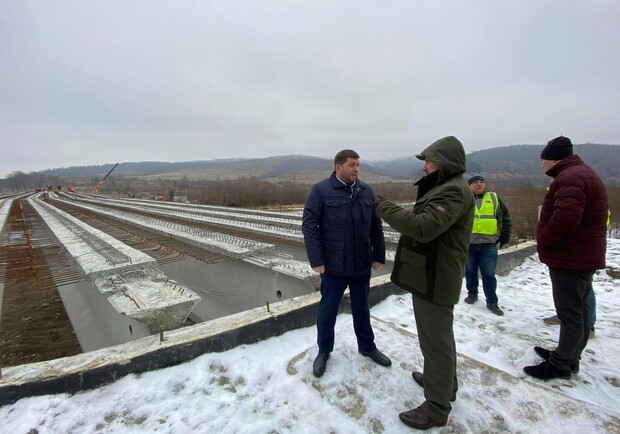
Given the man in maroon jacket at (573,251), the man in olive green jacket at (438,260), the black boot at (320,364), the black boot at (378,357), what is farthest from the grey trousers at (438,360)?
the man in maroon jacket at (573,251)

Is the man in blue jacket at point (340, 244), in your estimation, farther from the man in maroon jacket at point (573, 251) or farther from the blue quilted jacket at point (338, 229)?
the man in maroon jacket at point (573, 251)

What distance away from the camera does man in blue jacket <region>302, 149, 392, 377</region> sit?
2.47 m

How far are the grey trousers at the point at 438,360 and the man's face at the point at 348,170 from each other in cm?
112

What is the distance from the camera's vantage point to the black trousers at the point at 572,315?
246 cm

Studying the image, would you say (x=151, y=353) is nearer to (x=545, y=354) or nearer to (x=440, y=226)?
(x=440, y=226)

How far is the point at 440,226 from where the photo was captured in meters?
1.83

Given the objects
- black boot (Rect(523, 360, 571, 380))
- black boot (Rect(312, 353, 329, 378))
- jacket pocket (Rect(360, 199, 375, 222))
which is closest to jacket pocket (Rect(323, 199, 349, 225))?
jacket pocket (Rect(360, 199, 375, 222))

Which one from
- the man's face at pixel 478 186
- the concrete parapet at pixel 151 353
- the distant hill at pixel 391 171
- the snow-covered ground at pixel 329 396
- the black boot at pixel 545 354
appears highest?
the distant hill at pixel 391 171

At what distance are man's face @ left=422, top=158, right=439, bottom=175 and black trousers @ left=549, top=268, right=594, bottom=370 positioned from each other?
1.56 metres

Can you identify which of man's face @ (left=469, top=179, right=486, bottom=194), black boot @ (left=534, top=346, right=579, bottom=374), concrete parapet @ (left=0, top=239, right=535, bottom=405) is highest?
man's face @ (left=469, top=179, right=486, bottom=194)

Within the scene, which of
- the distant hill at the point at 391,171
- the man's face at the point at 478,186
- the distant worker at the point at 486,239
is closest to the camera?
the distant worker at the point at 486,239

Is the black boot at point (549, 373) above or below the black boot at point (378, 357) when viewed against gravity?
below

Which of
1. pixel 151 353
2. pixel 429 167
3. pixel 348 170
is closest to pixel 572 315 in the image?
pixel 429 167

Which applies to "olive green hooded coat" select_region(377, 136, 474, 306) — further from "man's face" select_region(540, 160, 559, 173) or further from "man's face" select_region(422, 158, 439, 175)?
"man's face" select_region(540, 160, 559, 173)
